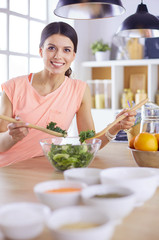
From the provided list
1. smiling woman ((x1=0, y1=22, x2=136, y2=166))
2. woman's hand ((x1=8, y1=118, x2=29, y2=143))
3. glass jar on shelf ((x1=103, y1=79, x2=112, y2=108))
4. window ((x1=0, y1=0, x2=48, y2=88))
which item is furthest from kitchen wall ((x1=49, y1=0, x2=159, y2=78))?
woman's hand ((x1=8, y1=118, x2=29, y2=143))

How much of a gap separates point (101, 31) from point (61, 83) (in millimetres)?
2636

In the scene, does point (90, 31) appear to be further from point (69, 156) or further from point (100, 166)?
point (69, 156)

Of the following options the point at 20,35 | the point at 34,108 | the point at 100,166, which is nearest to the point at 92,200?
the point at 100,166

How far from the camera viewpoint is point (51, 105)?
2.06 metres

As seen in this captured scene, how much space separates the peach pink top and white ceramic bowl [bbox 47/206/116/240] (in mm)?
1271

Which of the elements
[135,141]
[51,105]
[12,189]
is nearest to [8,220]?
[12,189]

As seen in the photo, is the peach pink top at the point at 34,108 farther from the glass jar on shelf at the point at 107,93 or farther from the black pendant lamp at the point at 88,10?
the glass jar on shelf at the point at 107,93

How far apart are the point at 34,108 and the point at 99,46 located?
2.55m

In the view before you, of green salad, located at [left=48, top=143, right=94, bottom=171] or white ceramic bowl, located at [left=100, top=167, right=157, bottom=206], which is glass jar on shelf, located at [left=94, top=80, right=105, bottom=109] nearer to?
green salad, located at [left=48, top=143, right=94, bottom=171]

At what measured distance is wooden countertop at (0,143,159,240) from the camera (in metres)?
0.80

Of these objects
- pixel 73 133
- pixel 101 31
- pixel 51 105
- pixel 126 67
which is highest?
pixel 101 31

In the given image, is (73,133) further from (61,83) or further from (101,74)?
(61,83)

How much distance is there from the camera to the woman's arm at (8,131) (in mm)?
1466

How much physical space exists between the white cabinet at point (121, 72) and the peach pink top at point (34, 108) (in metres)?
2.18
